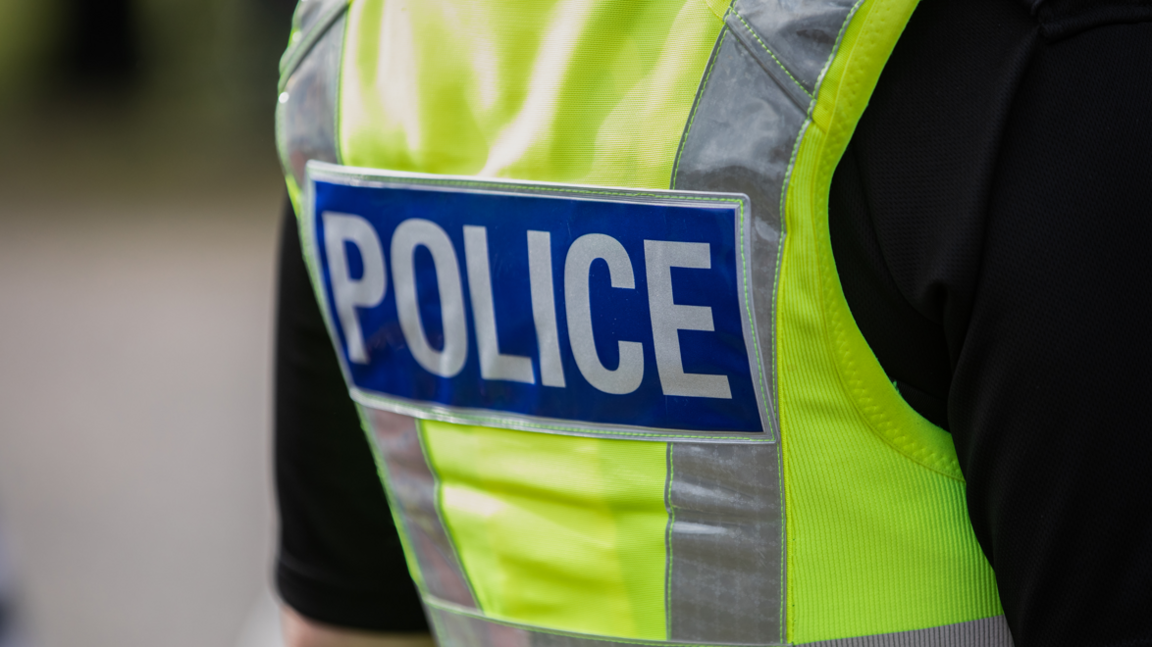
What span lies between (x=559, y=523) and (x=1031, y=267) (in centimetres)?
38

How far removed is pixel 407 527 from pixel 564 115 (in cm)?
40

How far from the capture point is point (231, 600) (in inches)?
134

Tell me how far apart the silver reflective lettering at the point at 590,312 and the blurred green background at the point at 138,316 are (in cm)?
127

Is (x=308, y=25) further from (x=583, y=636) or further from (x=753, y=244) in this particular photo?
(x=583, y=636)

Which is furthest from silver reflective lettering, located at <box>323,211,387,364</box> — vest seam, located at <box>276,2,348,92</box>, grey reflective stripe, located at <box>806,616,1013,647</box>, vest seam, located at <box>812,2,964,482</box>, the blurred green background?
the blurred green background

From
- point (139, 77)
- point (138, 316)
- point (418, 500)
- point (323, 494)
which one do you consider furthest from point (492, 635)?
point (139, 77)

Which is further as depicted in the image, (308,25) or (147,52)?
(147,52)

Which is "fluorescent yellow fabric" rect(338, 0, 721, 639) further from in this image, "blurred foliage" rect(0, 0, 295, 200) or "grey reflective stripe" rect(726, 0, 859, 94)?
"blurred foliage" rect(0, 0, 295, 200)

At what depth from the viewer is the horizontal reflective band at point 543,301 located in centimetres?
68

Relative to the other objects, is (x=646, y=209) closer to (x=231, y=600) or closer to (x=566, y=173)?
(x=566, y=173)

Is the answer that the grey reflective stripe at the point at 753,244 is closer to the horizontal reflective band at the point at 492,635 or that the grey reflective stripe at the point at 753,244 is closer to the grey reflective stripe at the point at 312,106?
the horizontal reflective band at the point at 492,635

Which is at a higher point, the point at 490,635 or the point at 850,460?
the point at 850,460

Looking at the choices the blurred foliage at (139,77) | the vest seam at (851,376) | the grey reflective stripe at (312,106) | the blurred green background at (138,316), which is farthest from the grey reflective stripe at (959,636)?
the blurred foliage at (139,77)

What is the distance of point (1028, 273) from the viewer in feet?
1.89
